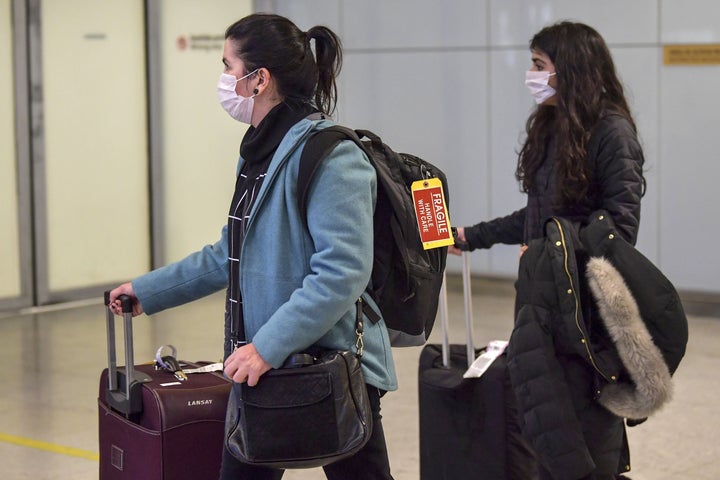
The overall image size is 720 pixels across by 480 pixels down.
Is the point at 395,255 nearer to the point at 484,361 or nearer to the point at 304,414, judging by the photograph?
the point at 304,414

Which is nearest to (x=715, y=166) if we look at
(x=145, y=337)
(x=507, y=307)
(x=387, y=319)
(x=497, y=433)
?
(x=507, y=307)

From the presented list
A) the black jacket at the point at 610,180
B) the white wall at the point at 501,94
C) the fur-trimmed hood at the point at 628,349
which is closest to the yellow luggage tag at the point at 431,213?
the fur-trimmed hood at the point at 628,349

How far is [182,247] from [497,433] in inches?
246

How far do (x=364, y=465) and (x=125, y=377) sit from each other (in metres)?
0.75

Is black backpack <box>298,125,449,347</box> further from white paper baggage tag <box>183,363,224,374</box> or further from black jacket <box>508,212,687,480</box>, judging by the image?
white paper baggage tag <box>183,363,224,374</box>

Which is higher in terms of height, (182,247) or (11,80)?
(11,80)

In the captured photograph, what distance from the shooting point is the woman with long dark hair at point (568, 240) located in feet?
9.74

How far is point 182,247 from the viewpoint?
9516 mm

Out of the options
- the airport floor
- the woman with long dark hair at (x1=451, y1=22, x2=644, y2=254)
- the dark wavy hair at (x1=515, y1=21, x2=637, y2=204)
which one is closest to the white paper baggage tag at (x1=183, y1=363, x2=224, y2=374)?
the woman with long dark hair at (x1=451, y1=22, x2=644, y2=254)

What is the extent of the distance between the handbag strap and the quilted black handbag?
0.06 metres

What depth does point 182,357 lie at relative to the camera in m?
6.70

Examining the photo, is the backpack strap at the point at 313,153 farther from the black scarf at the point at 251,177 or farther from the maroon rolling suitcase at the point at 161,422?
the maroon rolling suitcase at the point at 161,422

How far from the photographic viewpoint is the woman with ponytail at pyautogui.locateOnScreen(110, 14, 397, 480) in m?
2.51

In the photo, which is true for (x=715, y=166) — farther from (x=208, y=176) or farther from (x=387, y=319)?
(x=387, y=319)
